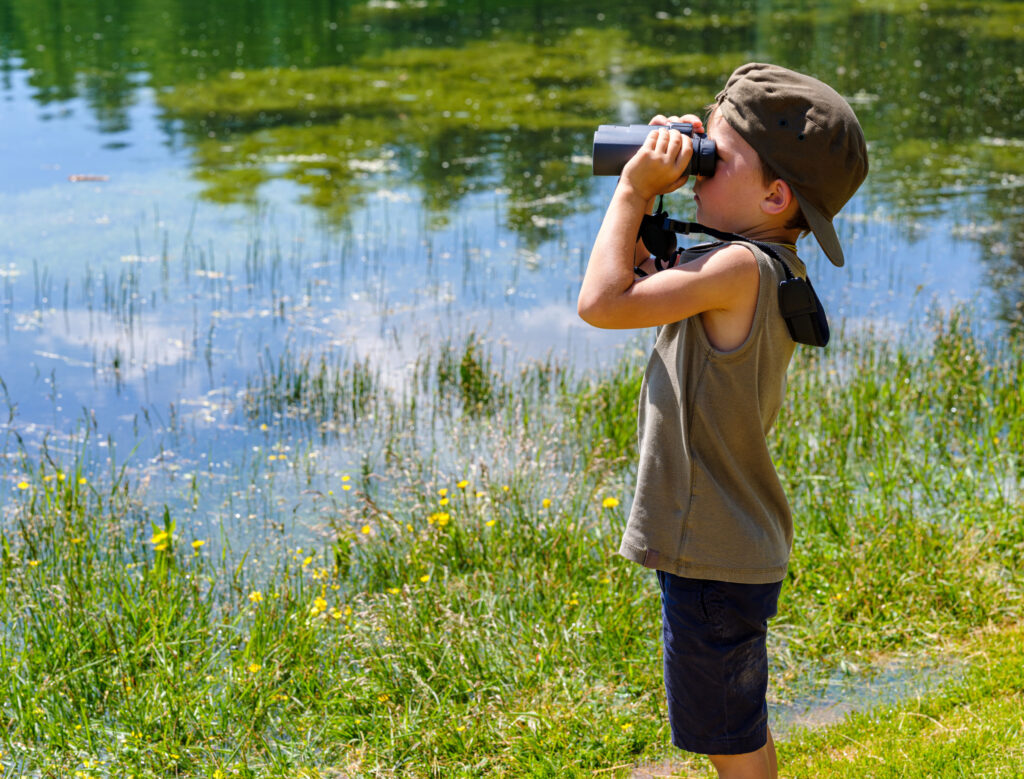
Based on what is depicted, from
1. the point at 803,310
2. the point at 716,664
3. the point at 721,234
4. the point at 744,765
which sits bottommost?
the point at 744,765

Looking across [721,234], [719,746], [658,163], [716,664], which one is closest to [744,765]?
[719,746]

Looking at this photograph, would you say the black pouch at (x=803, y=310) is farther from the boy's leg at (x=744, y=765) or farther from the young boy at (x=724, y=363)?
the boy's leg at (x=744, y=765)

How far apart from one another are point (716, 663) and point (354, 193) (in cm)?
884

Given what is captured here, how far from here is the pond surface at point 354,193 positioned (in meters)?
6.97

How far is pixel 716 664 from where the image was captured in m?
2.34

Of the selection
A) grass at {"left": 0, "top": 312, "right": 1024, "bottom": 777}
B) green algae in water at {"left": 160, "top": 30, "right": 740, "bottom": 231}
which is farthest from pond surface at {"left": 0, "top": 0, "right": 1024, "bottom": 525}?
grass at {"left": 0, "top": 312, "right": 1024, "bottom": 777}

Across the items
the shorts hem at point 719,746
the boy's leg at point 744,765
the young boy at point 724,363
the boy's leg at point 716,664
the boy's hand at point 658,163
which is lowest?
the boy's leg at point 744,765

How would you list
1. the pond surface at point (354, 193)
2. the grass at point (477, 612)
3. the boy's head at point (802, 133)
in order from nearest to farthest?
1. the boy's head at point (802, 133)
2. the grass at point (477, 612)
3. the pond surface at point (354, 193)

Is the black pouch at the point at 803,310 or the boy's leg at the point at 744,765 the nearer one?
the black pouch at the point at 803,310

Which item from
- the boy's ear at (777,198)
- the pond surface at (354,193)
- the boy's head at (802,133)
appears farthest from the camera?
the pond surface at (354,193)

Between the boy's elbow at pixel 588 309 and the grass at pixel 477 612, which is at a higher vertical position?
the boy's elbow at pixel 588 309

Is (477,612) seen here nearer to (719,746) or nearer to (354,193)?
(719,746)

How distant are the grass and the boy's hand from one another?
1.74m

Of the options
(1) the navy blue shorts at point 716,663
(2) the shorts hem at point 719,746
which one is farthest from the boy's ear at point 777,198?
(2) the shorts hem at point 719,746
